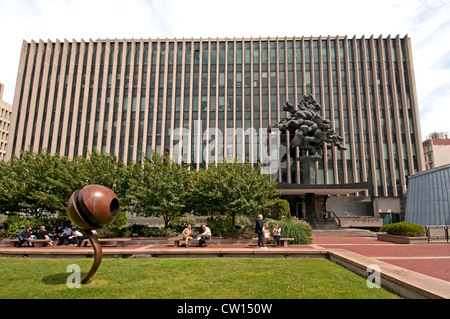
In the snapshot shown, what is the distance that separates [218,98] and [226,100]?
1367 mm

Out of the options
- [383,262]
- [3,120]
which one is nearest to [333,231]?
[383,262]

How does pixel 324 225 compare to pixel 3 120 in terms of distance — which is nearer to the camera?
pixel 324 225

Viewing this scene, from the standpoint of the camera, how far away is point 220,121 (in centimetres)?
4725

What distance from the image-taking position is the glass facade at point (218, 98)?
45469mm

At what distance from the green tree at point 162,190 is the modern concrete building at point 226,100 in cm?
2496

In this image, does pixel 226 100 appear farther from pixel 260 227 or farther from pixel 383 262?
pixel 383 262

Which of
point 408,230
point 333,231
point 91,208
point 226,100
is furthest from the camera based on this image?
point 226,100

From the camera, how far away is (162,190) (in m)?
18.6

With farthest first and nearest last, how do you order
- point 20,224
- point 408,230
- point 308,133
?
point 308,133
point 20,224
point 408,230

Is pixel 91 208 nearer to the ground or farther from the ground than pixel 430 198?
nearer to the ground

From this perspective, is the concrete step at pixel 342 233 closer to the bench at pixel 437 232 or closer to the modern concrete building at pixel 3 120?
the bench at pixel 437 232

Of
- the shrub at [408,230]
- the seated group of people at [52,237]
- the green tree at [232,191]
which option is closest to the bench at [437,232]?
the shrub at [408,230]

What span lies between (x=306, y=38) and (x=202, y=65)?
1783 centimetres

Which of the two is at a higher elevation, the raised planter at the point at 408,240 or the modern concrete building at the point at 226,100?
the modern concrete building at the point at 226,100
